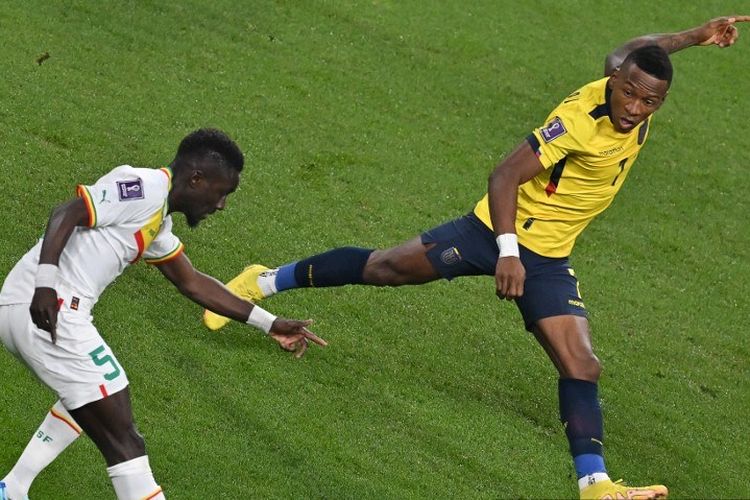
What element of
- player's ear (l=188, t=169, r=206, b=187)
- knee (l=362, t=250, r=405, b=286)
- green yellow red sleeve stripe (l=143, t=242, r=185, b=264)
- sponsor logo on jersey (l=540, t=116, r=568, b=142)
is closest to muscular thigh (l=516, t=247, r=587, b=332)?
sponsor logo on jersey (l=540, t=116, r=568, b=142)

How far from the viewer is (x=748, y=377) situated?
35.6 feet

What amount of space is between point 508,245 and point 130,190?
7.83ft

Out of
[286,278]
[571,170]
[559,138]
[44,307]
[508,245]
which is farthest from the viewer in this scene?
[286,278]

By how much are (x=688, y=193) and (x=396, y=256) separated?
6241 millimetres

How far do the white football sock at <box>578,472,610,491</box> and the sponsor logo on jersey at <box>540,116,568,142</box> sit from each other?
206 centimetres

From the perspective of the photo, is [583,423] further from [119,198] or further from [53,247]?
[53,247]

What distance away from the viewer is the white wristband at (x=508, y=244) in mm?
7707

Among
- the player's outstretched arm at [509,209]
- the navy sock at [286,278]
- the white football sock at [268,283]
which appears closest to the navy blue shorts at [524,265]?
the player's outstretched arm at [509,209]

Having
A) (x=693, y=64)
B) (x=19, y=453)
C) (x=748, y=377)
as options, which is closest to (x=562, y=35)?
(x=693, y=64)

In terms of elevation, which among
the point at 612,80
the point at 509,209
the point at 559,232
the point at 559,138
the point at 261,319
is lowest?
the point at 261,319

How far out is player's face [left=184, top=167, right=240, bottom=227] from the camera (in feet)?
22.0

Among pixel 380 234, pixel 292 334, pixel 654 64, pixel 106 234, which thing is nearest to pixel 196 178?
pixel 106 234

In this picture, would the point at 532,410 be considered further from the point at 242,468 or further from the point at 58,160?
the point at 58,160

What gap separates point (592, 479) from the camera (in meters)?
7.31
